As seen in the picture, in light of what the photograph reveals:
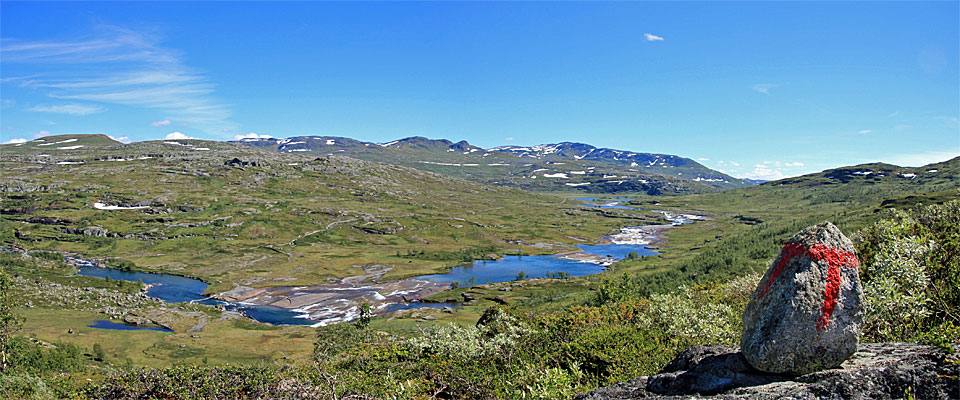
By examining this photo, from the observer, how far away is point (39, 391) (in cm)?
2209

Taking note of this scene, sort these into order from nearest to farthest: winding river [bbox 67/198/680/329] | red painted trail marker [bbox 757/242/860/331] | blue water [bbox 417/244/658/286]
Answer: red painted trail marker [bbox 757/242/860/331] → winding river [bbox 67/198/680/329] → blue water [bbox 417/244/658/286]

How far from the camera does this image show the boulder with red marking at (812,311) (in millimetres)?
9266

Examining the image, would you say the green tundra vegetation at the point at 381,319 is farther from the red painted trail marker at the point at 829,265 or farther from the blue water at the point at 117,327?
the blue water at the point at 117,327

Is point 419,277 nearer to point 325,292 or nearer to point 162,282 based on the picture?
point 325,292

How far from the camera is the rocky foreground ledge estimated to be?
820 centimetres

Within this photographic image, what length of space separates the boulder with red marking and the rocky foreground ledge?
1.31ft

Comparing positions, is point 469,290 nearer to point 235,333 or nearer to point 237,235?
point 235,333

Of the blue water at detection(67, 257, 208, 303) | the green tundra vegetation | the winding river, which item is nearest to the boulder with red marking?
the green tundra vegetation

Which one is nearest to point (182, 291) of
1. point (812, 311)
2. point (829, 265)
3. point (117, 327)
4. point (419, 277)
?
point (117, 327)

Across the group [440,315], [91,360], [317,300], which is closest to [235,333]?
[91,360]

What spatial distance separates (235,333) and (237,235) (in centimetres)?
12398

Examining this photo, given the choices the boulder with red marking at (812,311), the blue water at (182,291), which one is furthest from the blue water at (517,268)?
the boulder with red marking at (812,311)

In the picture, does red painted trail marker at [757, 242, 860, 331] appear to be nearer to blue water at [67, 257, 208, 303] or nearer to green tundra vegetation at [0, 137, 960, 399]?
green tundra vegetation at [0, 137, 960, 399]

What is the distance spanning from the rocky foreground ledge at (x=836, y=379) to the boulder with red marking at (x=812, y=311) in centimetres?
40
